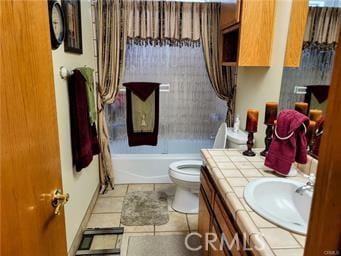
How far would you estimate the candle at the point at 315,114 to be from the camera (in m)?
1.49

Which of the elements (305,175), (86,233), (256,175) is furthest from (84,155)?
(305,175)

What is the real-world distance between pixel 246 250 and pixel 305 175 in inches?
29.4

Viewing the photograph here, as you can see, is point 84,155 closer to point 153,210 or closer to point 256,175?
point 153,210

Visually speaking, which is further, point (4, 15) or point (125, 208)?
point (125, 208)

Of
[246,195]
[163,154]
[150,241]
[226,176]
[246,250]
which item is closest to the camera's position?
[246,250]

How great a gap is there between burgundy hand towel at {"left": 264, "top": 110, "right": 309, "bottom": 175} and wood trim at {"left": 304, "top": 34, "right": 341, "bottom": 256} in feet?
3.53

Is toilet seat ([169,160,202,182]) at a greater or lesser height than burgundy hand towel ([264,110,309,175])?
lesser

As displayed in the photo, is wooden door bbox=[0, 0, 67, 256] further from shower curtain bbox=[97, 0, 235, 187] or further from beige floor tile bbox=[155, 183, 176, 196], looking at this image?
beige floor tile bbox=[155, 183, 176, 196]

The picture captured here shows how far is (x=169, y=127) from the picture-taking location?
315 centimetres

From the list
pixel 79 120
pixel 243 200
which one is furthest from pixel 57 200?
pixel 79 120

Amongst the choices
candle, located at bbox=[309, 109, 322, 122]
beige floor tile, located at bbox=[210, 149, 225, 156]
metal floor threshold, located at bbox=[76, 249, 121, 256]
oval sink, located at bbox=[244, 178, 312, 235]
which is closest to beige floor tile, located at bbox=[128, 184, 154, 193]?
metal floor threshold, located at bbox=[76, 249, 121, 256]

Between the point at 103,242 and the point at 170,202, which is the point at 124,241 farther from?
the point at 170,202

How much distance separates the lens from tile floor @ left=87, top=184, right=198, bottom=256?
7.16 ft

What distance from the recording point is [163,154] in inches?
127
